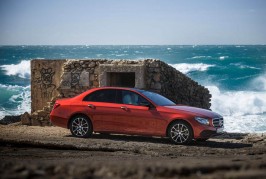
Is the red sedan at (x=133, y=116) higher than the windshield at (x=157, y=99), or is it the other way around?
the windshield at (x=157, y=99)

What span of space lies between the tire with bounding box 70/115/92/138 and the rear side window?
1.91 ft

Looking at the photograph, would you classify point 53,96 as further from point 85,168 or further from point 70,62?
point 85,168

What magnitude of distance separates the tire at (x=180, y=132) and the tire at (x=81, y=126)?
2311 mm

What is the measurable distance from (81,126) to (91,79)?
11.5ft

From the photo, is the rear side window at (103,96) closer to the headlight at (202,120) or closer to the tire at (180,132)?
the tire at (180,132)

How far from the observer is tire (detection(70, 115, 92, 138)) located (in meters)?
12.7

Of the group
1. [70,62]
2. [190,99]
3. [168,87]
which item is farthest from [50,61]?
[190,99]

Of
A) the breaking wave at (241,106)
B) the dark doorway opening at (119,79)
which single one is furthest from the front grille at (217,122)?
the breaking wave at (241,106)

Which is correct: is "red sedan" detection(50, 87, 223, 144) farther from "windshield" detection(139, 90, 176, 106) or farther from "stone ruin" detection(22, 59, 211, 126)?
"stone ruin" detection(22, 59, 211, 126)

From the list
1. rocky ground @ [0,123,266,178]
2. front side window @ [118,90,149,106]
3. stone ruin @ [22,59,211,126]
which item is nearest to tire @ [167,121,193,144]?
rocky ground @ [0,123,266,178]

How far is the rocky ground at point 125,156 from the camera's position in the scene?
5.62m

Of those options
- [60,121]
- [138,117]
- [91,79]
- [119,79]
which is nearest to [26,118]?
[91,79]

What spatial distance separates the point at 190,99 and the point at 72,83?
480 centimetres

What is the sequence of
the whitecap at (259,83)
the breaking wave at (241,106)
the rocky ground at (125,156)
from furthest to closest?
the whitecap at (259,83) → the breaking wave at (241,106) → the rocky ground at (125,156)
